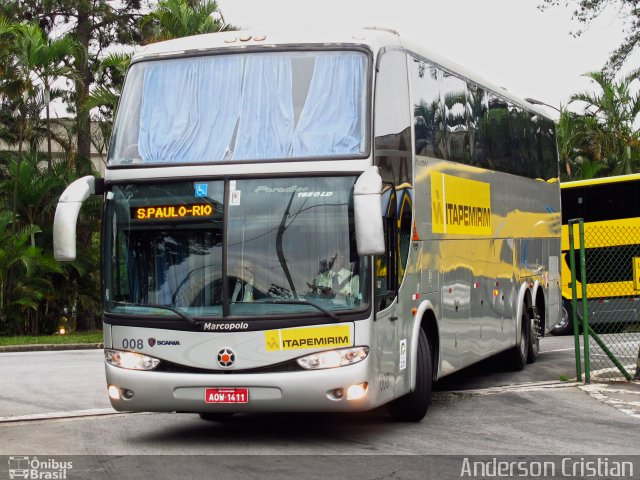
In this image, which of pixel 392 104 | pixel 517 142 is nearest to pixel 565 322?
pixel 517 142

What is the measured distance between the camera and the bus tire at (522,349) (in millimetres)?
18000

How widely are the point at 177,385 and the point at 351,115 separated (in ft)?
9.18

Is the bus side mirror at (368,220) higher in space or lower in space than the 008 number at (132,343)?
higher

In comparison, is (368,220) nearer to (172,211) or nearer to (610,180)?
(172,211)

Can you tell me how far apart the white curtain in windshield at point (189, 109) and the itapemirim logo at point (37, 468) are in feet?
9.30

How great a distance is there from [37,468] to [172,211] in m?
2.59

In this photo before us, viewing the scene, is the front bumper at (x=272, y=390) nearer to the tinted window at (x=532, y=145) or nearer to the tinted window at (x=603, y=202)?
the tinted window at (x=532, y=145)

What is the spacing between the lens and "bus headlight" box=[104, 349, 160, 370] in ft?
35.2

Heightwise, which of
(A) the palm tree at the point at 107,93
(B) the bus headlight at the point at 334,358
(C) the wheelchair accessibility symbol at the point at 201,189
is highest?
(A) the palm tree at the point at 107,93

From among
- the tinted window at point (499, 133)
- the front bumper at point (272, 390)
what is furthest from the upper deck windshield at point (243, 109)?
the tinted window at point (499, 133)

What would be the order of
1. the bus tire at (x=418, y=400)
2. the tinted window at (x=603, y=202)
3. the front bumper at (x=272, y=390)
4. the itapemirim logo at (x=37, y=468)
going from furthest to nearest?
the tinted window at (x=603, y=202) → the bus tire at (x=418, y=400) → the front bumper at (x=272, y=390) → the itapemirim logo at (x=37, y=468)

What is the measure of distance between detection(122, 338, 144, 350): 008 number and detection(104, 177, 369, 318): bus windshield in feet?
0.78

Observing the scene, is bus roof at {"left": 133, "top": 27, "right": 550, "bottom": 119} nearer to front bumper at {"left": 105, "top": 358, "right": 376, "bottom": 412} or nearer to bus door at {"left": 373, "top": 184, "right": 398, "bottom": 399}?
bus door at {"left": 373, "top": 184, "right": 398, "bottom": 399}

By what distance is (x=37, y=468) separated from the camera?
370 inches
